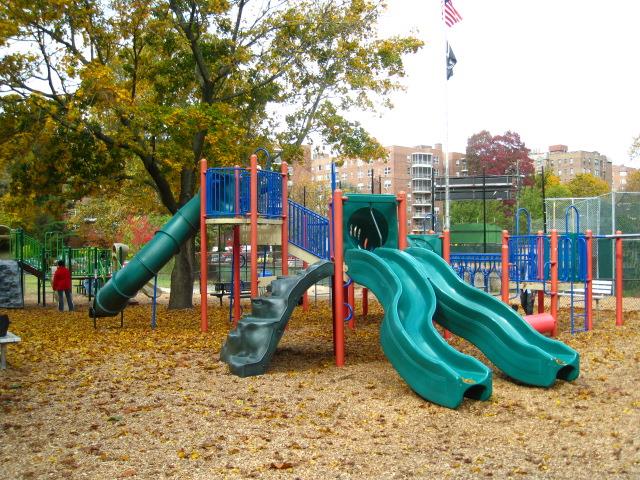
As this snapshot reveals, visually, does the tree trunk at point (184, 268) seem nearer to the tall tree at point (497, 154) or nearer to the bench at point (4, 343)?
the bench at point (4, 343)

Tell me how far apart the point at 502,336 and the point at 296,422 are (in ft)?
10.2

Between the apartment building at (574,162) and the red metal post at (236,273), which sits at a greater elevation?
the apartment building at (574,162)

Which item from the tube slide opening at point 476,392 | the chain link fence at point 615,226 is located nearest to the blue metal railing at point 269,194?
the tube slide opening at point 476,392

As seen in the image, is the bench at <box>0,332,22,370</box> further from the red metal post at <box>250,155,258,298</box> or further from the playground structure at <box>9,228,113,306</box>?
the playground structure at <box>9,228,113,306</box>

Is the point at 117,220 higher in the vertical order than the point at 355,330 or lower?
higher

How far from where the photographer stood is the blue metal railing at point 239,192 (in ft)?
43.4

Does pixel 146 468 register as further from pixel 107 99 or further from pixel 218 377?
pixel 107 99

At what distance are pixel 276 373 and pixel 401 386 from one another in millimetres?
1862

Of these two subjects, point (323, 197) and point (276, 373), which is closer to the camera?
point (276, 373)

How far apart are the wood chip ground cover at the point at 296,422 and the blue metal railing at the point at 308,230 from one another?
3233mm

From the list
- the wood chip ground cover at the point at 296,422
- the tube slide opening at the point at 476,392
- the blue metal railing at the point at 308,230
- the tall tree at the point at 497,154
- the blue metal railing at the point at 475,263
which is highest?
the tall tree at the point at 497,154

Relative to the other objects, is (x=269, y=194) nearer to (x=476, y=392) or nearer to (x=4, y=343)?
(x=4, y=343)

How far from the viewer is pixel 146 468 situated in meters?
5.27

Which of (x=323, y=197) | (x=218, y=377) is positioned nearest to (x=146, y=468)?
(x=218, y=377)
